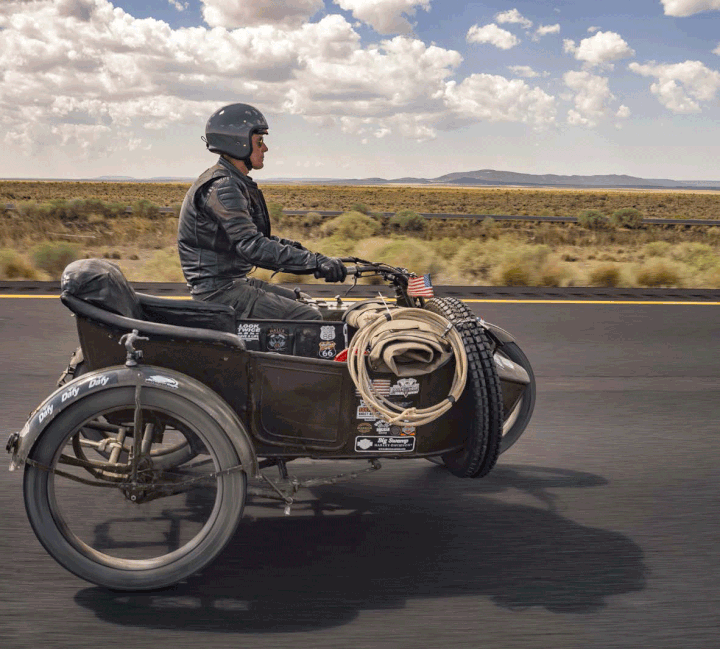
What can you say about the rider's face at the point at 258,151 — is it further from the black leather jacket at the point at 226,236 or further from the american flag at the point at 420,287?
the american flag at the point at 420,287

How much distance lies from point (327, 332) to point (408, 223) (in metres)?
33.6

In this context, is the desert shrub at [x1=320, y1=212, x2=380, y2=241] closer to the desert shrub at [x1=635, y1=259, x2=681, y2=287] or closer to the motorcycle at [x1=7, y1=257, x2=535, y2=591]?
the desert shrub at [x1=635, y1=259, x2=681, y2=287]

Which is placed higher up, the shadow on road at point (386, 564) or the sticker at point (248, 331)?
the sticker at point (248, 331)

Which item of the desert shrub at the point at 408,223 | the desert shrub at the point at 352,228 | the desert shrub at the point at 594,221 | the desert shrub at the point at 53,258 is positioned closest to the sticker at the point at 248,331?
the desert shrub at the point at 53,258

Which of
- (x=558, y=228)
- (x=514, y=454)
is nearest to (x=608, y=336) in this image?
(x=514, y=454)

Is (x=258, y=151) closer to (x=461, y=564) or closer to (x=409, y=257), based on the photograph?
(x=461, y=564)

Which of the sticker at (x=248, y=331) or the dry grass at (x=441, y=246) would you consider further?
the dry grass at (x=441, y=246)

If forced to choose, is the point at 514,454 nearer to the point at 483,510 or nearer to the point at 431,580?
the point at 483,510

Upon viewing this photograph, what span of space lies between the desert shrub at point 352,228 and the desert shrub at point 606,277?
564 inches

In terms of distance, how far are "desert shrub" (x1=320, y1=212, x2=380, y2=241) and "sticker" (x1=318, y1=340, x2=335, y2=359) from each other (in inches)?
940

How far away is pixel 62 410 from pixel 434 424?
1384mm

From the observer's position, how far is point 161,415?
3.38 metres

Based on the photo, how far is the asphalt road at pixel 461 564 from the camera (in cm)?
302

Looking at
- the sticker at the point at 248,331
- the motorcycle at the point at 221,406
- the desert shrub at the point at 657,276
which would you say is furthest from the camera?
the desert shrub at the point at 657,276
